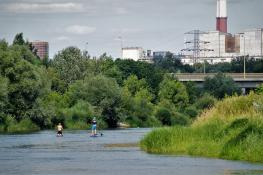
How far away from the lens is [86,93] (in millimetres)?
119250

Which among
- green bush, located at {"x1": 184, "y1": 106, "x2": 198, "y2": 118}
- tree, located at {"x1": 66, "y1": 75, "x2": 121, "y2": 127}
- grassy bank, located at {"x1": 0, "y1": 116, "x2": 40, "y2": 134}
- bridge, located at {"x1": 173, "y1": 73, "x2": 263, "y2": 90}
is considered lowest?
grassy bank, located at {"x1": 0, "y1": 116, "x2": 40, "y2": 134}

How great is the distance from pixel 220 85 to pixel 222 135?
121670 mm

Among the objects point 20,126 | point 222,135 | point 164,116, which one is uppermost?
point 222,135

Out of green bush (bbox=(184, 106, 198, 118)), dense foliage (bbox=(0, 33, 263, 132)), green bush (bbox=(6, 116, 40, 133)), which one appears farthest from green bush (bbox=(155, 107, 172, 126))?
green bush (bbox=(6, 116, 40, 133))

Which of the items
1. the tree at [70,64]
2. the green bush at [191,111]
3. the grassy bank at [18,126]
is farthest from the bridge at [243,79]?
the grassy bank at [18,126]

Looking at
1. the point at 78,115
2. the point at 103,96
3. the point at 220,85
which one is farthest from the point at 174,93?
the point at 78,115

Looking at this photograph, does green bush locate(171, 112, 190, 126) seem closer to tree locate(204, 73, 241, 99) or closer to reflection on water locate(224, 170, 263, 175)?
tree locate(204, 73, 241, 99)

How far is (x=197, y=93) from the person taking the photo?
165750 millimetres

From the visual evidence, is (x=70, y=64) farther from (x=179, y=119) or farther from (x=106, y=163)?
(x=106, y=163)

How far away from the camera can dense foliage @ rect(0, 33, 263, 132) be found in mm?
99250

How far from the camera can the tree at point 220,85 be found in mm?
164863

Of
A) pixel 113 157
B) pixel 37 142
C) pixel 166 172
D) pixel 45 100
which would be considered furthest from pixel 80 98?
pixel 166 172

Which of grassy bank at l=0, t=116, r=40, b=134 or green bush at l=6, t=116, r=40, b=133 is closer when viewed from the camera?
grassy bank at l=0, t=116, r=40, b=134

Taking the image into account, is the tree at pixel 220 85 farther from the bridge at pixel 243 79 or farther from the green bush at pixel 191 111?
the green bush at pixel 191 111
